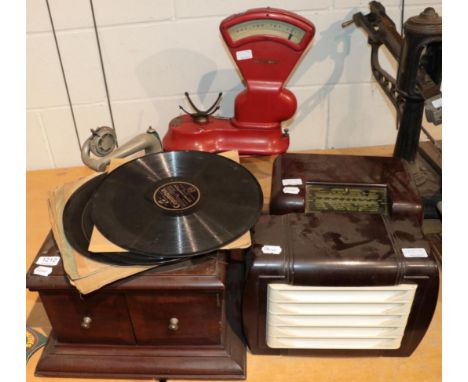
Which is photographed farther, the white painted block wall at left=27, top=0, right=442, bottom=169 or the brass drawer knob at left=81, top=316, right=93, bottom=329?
the white painted block wall at left=27, top=0, right=442, bottom=169

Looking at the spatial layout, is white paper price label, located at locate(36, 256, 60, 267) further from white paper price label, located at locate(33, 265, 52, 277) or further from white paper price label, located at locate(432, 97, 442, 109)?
white paper price label, located at locate(432, 97, 442, 109)

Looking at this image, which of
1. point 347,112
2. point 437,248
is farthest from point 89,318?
point 347,112

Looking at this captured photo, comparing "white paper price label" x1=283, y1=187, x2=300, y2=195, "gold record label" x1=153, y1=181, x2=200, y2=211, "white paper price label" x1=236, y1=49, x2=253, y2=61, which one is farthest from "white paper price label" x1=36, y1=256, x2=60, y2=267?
"white paper price label" x1=236, y1=49, x2=253, y2=61

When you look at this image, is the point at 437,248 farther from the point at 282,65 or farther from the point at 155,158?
the point at 155,158

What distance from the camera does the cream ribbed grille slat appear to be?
0.94 metres

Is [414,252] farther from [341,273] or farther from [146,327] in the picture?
[146,327]

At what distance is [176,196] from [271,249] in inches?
9.4

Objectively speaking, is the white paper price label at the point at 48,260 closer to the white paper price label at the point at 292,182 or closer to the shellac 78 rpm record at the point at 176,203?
the shellac 78 rpm record at the point at 176,203

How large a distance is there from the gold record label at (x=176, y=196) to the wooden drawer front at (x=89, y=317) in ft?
0.68

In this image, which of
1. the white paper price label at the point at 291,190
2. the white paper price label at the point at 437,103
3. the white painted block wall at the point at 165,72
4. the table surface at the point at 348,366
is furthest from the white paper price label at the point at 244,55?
the table surface at the point at 348,366

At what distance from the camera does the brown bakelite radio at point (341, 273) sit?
2.98 feet

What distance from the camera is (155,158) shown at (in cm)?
115

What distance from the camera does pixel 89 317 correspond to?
3.20 ft

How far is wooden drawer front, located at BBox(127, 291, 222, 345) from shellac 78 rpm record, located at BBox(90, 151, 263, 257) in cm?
10
